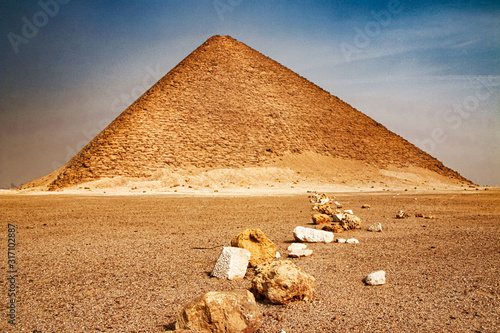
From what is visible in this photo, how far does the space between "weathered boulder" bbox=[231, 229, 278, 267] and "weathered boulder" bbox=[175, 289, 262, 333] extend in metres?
1.87

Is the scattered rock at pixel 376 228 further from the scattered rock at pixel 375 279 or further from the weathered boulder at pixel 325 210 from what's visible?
the scattered rock at pixel 375 279

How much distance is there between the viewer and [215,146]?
125 feet

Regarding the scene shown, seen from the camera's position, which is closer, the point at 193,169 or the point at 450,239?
the point at 450,239

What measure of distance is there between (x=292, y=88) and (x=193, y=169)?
25.4 m

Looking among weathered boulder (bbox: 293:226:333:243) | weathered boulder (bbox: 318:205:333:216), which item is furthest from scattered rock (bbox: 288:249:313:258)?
weathered boulder (bbox: 318:205:333:216)

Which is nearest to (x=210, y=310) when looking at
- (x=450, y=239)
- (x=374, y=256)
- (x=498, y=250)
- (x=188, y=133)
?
(x=374, y=256)

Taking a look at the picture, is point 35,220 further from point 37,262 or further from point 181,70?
point 181,70

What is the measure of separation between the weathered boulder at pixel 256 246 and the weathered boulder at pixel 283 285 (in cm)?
121

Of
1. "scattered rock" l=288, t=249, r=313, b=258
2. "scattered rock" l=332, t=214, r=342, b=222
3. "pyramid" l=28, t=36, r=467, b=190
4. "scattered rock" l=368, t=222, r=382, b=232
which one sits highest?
"pyramid" l=28, t=36, r=467, b=190

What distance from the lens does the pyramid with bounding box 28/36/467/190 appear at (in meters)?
35.8

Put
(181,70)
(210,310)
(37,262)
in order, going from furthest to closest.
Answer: (181,70), (37,262), (210,310)

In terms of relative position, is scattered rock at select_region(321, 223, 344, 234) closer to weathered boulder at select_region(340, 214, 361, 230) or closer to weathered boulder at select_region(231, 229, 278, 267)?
weathered boulder at select_region(340, 214, 361, 230)

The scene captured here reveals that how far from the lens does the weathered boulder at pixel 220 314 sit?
8.07 ft

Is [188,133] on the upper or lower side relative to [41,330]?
upper
